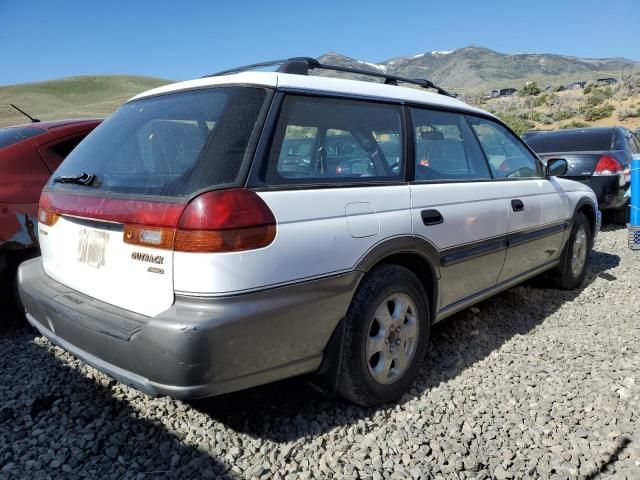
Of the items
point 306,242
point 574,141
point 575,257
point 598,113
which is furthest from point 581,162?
point 598,113

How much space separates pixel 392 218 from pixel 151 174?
120cm

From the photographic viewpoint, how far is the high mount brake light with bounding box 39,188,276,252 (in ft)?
6.30

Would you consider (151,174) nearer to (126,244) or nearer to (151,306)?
(126,244)

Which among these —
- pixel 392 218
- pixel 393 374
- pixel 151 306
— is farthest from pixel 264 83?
pixel 393 374

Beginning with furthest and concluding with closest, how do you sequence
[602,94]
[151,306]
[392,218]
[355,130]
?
[602,94]
[355,130]
[392,218]
[151,306]

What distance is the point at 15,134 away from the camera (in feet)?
12.9

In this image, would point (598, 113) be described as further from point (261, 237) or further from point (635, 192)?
point (261, 237)

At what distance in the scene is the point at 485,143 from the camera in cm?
367

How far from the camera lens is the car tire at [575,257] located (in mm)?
4566

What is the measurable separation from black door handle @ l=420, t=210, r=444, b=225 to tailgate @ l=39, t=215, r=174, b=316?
4.73 ft

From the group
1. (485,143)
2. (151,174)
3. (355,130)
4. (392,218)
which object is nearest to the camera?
(151,174)

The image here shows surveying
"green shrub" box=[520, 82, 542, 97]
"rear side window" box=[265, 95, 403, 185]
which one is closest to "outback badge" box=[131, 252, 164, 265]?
"rear side window" box=[265, 95, 403, 185]

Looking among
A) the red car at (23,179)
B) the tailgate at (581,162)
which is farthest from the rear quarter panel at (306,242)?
the tailgate at (581,162)

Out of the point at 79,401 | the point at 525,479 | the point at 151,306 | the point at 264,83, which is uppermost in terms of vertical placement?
the point at 264,83
